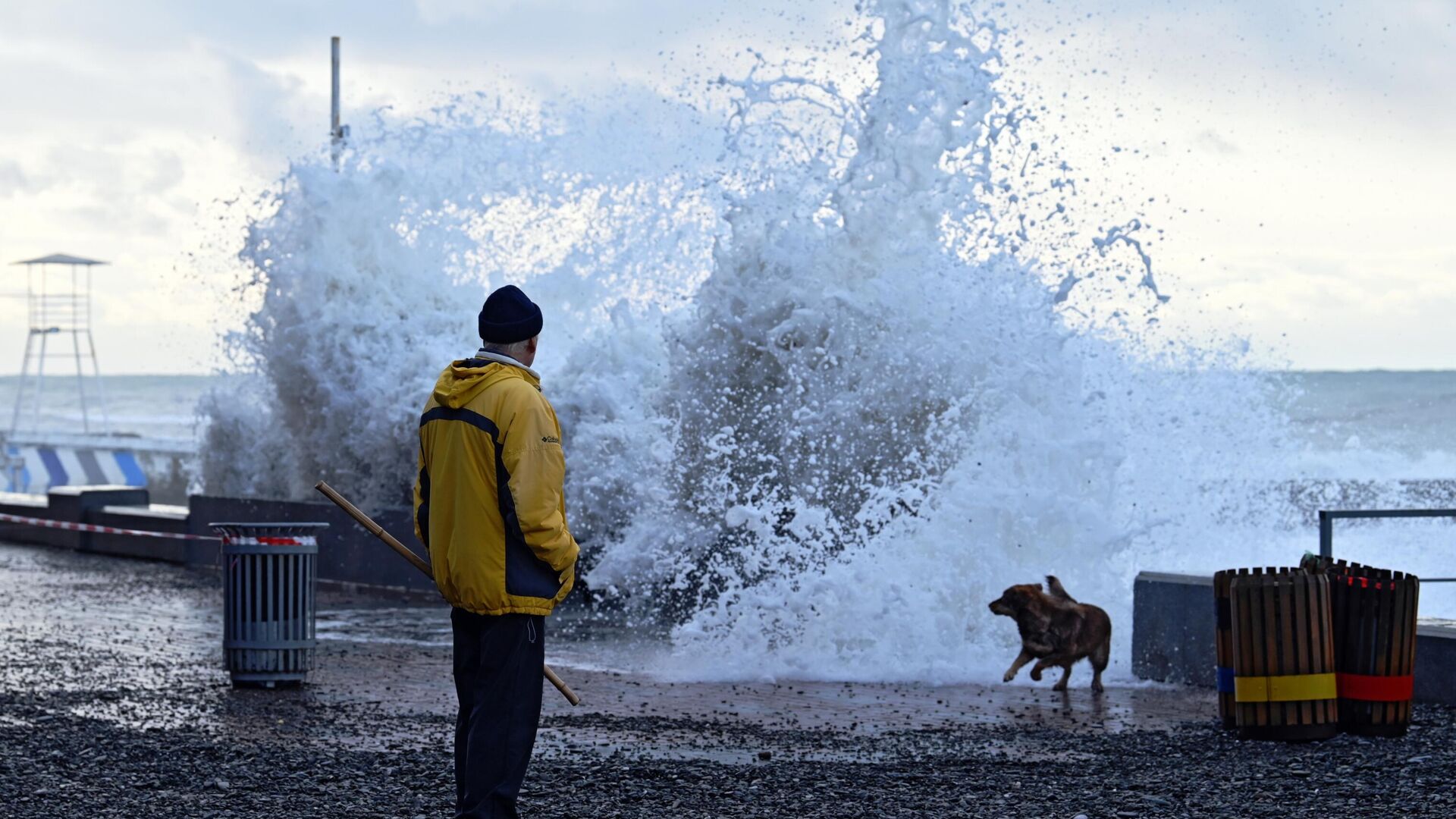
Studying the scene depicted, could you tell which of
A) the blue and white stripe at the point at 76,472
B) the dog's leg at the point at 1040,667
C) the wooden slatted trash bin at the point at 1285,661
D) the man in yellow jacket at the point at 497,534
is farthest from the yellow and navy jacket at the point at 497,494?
the blue and white stripe at the point at 76,472

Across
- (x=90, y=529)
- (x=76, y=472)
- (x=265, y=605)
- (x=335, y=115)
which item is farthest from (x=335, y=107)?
(x=265, y=605)

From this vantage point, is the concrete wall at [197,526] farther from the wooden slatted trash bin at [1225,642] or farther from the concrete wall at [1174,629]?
the wooden slatted trash bin at [1225,642]

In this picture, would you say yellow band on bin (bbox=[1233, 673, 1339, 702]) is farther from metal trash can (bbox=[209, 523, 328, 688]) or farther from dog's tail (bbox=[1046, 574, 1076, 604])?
metal trash can (bbox=[209, 523, 328, 688])

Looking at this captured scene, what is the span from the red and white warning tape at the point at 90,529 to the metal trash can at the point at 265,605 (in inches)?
328

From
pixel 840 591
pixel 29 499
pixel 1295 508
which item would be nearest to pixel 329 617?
pixel 840 591

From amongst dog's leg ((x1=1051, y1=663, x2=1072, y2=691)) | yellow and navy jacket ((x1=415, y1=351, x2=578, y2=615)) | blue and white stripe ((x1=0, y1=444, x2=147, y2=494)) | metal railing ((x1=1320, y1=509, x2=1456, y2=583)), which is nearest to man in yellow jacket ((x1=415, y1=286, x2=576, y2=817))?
yellow and navy jacket ((x1=415, y1=351, x2=578, y2=615))

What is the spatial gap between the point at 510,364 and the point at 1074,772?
3.47m

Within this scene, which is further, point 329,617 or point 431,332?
point 431,332

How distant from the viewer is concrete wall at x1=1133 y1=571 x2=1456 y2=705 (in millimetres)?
9984

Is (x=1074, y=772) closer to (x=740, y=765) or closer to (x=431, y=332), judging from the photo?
(x=740, y=765)

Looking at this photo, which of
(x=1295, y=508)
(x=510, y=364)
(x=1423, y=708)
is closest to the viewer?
(x=510, y=364)

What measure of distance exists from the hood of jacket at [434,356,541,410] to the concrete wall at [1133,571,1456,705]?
6.18 m

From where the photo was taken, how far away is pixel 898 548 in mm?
11969

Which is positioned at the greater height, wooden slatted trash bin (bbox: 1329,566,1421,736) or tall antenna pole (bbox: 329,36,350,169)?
tall antenna pole (bbox: 329,36,350,169)
